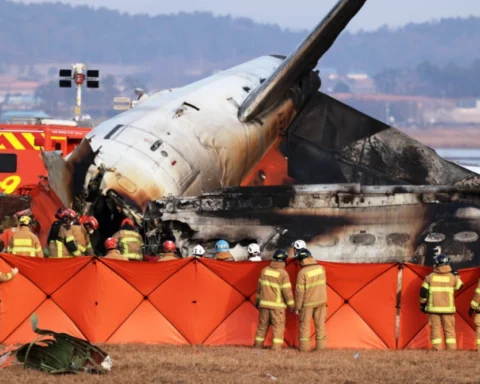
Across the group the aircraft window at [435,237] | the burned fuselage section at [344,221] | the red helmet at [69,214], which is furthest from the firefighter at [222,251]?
the aircraft window at [435,237]

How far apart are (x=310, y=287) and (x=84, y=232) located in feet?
→ 17.1

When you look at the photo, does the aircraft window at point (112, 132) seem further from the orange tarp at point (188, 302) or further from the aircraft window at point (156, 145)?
the orange tarp at point (188, 302)

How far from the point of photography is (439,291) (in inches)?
722

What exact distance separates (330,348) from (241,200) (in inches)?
184

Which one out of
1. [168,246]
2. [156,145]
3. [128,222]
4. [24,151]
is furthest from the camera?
[24,151]

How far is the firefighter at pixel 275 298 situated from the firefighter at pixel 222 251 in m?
2.21

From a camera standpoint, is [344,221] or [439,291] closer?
[439,291]

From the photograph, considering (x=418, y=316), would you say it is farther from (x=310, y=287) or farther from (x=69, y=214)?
(x=69, y=214)

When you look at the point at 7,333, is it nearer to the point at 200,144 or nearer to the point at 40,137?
the point at 200,144

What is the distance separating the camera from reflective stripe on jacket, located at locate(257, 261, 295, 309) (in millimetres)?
18266

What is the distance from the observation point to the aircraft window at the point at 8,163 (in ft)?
109

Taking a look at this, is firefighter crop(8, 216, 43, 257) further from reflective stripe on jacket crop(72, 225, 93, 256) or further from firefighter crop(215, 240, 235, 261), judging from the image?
firefighter crop(215, 240, 235, 261)

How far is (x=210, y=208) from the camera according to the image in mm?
22250

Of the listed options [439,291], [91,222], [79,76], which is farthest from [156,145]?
[79,76]
